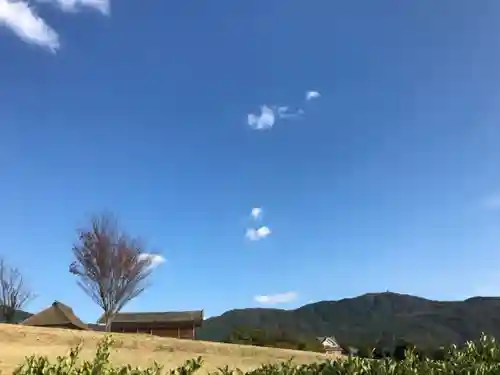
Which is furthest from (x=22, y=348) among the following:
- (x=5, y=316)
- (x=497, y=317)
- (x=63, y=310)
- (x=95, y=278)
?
(x=497, y=317)

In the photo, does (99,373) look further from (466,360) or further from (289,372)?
(466,360)

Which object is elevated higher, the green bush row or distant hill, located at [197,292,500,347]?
distant hill, located at [197,292,500,347]

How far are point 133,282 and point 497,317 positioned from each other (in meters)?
40.1

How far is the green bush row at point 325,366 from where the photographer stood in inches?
133

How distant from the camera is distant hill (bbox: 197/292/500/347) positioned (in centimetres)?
5688

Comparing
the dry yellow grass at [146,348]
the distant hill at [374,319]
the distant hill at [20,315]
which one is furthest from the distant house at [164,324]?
the dry yellow grass at [146,348]

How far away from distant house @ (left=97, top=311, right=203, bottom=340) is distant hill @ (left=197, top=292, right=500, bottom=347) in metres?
3.95

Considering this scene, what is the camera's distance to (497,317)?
58.4 m

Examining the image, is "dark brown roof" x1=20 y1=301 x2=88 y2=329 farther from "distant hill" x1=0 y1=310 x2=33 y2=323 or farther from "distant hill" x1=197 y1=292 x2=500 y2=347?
"distant hill" x1=197 y1=292 x2=500 y2=347

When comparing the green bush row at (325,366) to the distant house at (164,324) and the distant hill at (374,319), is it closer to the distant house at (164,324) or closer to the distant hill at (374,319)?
the distant house at (164,324)

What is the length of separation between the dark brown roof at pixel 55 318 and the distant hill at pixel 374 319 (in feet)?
A: 37.5

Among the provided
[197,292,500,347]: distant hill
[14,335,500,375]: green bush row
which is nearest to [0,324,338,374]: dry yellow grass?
[14,335,500,375]: green bush row

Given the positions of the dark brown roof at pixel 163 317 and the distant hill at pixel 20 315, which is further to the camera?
the dark brown roof at pixel 163 317

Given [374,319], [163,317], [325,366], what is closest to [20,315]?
[163,317]
